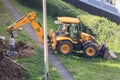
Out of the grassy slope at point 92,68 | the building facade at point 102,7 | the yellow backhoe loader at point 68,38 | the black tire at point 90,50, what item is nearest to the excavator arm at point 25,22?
the yellow backhoe loader at point 68,38

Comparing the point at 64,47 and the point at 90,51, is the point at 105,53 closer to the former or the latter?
the point at 90,51

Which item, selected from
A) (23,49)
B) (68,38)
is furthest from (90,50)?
(23,49)

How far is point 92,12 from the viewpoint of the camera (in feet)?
107

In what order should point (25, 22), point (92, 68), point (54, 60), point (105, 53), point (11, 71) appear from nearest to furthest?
1. point (11, 71)
2. point (92, 68)
3. point (54, 60)
4. point (25, 22)
5. point (105, 53)

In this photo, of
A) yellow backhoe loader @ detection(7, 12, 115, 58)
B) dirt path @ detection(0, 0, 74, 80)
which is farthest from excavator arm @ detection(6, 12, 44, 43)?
dirt path @ detection(0, 0, 74, 80)

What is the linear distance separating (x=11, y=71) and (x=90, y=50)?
17.6 ft

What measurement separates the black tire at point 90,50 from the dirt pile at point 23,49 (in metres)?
2.89

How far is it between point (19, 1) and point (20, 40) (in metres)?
9.05

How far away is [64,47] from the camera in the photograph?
2280 centimetres

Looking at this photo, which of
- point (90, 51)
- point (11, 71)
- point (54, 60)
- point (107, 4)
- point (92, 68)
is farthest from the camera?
point (107, 4)

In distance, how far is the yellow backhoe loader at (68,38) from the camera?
2277cm

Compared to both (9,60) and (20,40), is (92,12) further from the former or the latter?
(9,60)

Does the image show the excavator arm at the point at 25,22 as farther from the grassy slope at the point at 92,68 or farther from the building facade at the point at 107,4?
the building facade at the point at 107,4

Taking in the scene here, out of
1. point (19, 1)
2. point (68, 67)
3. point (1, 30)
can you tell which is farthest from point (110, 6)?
point (68, 67)
